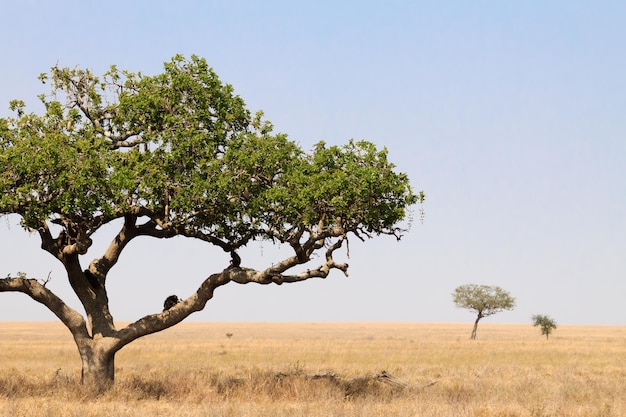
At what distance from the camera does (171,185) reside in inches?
849

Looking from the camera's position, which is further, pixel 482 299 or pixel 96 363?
pixel 482 299

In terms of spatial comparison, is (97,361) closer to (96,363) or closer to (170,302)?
(96,363)

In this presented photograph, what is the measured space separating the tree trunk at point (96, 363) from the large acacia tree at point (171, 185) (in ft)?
0.13

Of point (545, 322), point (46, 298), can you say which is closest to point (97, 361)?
point (46, 298)

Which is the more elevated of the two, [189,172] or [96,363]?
[189,172]

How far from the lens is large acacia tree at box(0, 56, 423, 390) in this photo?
21.2m

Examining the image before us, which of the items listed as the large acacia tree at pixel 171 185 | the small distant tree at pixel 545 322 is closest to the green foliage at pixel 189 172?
the large acacia tree at pixel 171 185

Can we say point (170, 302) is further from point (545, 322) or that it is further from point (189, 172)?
point (545, 322)

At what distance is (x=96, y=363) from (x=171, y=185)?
21.8 feet

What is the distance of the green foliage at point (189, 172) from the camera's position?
69.4 feet

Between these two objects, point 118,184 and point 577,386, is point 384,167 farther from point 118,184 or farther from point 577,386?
point 577,386

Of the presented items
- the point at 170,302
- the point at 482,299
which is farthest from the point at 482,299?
the point at 170,302

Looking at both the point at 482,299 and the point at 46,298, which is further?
the point at 482,299

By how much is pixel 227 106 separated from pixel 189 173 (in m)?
2.58
